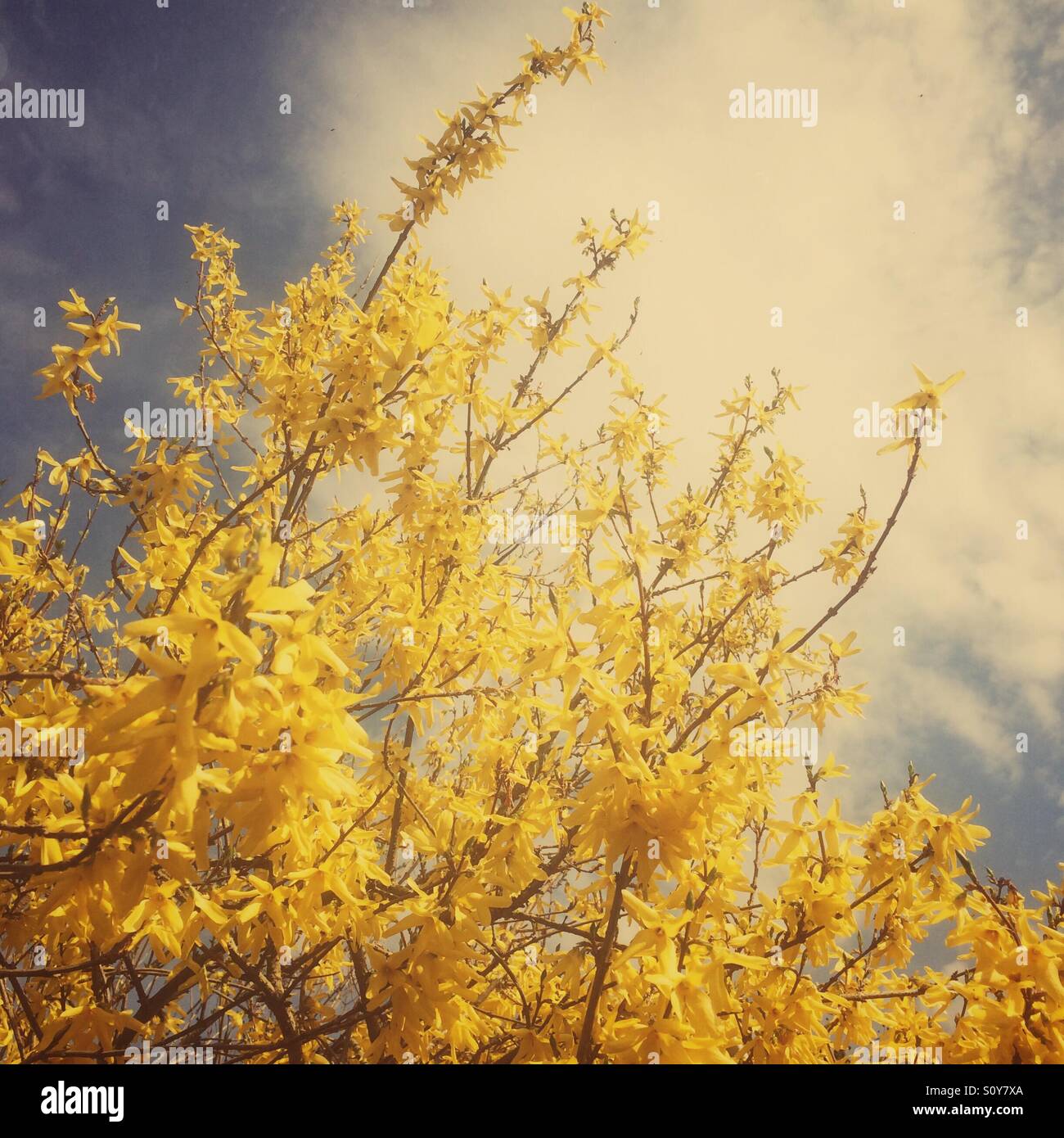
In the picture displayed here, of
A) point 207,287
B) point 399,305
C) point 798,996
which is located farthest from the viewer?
point 207,287

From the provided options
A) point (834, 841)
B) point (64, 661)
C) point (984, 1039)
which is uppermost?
point (64, 661)

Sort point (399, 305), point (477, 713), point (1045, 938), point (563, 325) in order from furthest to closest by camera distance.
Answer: point (563, 325) → point (477, 713) → point (399, 305) → point (1045, 938)

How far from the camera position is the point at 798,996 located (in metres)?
2.15

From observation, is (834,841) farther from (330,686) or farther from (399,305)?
(399,305)

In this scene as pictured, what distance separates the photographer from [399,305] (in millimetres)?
2445

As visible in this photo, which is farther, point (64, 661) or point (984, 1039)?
point (64, 661)

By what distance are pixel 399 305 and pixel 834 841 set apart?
2.66 metres
